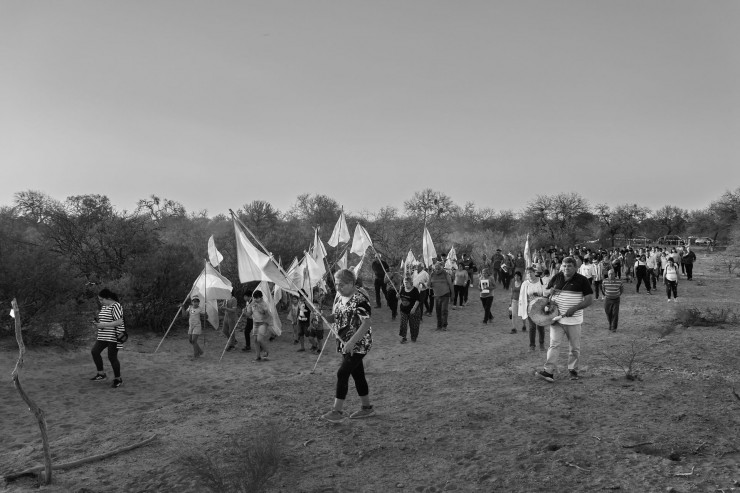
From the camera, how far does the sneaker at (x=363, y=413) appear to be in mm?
5607

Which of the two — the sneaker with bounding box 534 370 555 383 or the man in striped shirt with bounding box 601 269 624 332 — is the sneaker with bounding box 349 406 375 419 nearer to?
the sneaker with bounding box 534 370 555 383

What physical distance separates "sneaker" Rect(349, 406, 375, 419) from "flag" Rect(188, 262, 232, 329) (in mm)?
6928

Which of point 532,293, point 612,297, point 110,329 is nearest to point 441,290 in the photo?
point 532,293

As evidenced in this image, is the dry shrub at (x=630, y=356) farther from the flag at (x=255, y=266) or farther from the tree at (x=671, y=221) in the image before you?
the tree at (x=671, y=221)

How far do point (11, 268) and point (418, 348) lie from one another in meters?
8.67

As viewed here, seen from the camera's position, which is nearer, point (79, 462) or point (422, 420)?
point (79, 462)

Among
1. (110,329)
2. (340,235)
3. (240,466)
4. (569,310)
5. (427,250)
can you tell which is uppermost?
(340,235)

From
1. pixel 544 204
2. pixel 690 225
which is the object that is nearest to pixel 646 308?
pixel 544 204

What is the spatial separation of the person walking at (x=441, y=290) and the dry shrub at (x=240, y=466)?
8.74m

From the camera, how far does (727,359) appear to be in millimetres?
7473

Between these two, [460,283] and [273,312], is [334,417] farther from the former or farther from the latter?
[460,283]

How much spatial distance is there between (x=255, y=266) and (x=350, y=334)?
3.89 metres

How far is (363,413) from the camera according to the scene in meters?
5.63

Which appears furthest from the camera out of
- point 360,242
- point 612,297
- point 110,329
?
point 360,242
